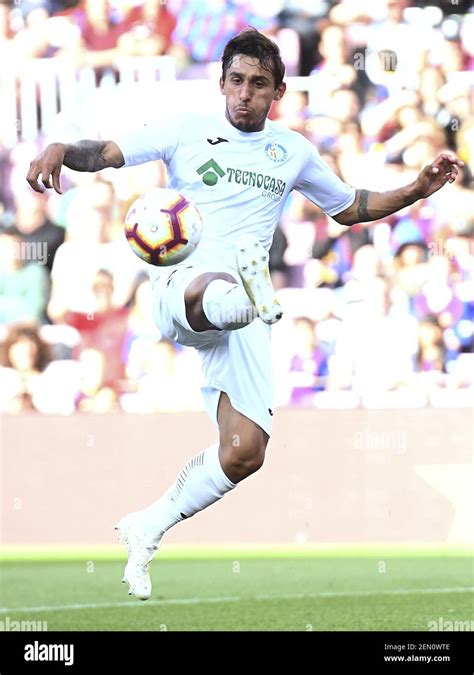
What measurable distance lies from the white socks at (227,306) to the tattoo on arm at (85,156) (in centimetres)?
74

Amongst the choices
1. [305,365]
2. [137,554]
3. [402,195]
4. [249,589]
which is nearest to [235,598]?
[249,589]

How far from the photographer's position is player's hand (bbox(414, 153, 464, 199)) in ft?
18.7

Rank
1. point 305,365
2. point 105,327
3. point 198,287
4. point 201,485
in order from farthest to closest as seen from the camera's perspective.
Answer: point 105,327 → point 305,365 → point 201,485 → point 198,287

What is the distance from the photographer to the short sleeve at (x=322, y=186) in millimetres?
5961

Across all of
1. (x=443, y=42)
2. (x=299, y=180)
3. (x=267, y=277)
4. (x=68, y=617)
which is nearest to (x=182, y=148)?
(x=299, y=180)

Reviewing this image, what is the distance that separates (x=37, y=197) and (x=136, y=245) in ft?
16.2

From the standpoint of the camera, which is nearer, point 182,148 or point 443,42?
point 182,148

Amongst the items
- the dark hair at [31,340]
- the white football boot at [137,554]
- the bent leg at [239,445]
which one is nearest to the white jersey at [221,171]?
the bent leg at [239,445]

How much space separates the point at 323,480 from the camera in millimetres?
9133

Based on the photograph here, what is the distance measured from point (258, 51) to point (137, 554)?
7.29 ft

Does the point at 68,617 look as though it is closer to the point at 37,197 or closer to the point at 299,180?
the point at 299,180

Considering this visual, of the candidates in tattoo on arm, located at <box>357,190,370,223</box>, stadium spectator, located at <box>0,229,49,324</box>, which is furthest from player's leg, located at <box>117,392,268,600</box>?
stadium spectator, located at <box>0,229,49,324</box>

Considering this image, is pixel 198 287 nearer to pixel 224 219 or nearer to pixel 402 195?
pixel 224 219

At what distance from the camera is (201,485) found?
5441 millimetres
